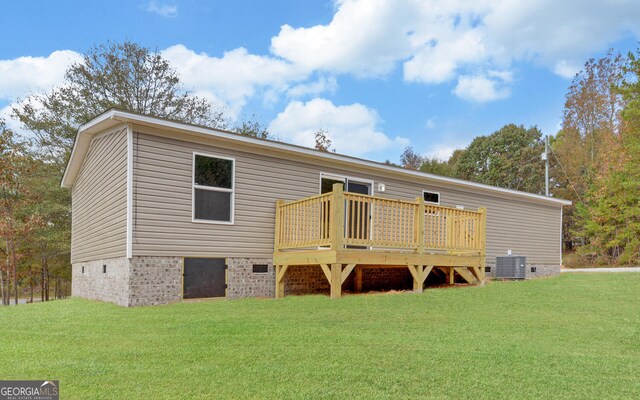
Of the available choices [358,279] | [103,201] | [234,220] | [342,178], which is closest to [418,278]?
[358,279]

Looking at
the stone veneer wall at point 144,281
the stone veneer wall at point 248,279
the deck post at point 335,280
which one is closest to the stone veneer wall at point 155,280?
the stone veneer wall at point 144,281

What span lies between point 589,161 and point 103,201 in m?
24.8

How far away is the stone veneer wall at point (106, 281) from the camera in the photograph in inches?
298

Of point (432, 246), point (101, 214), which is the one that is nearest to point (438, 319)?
point (432, 246)

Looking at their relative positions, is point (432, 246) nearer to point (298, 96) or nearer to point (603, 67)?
point (298, 96)

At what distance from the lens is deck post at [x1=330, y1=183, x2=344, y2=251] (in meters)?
7.53

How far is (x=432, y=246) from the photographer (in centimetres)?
888

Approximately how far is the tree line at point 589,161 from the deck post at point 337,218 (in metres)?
13.5

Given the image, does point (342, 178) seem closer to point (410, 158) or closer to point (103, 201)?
point (103, 201)

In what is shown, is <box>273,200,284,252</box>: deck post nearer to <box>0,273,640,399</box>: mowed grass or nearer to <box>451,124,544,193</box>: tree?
<box>0,273,640,399</box>: mowed grass

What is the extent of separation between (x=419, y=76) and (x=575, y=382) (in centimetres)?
1567

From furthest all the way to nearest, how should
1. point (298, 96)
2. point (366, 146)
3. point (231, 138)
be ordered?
point (366, 146) → point (298, 96) → point (231, 138)

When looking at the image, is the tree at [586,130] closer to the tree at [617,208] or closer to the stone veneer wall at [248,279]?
the tree at [617,208]

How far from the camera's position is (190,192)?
8.09 m
